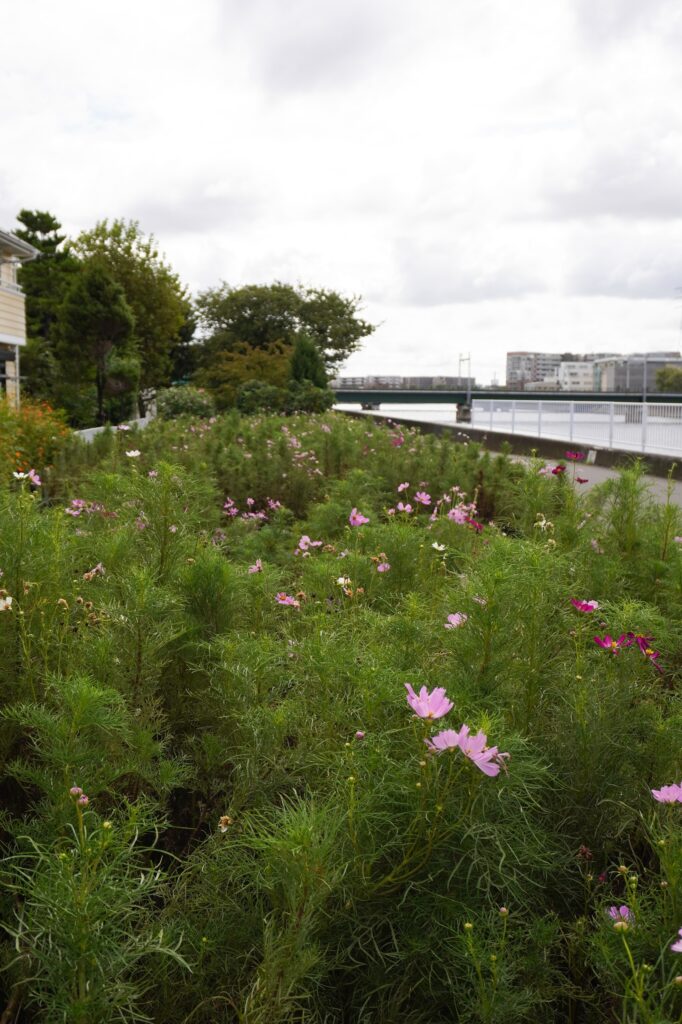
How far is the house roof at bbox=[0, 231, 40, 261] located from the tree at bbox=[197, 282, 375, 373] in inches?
1025

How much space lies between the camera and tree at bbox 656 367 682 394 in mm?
123625

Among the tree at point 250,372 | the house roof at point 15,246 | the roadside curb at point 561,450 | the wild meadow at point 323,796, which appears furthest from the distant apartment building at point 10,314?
the wild meadow at point 323,796

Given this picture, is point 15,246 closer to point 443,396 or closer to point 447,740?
point 447,740

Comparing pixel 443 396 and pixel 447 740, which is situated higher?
pixel 443 396

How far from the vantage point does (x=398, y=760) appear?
1.92 metres

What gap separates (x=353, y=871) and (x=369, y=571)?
6.74ft


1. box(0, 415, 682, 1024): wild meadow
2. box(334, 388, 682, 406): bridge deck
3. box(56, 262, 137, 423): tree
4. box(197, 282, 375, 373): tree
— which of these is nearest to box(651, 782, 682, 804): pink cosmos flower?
box(0, 415, 682, 1024): wild meadow

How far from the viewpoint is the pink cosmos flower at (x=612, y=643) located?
2344 mm

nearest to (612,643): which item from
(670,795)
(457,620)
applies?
(457,620)

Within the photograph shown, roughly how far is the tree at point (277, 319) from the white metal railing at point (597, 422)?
27106mm

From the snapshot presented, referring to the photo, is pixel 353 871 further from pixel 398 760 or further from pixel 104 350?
pixel 104 350

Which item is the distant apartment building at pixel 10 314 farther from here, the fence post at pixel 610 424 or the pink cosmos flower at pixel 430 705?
the pink cosmos flower at pixel 430 705

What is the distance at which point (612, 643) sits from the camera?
2.36 m

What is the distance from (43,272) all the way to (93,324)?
13.6m
